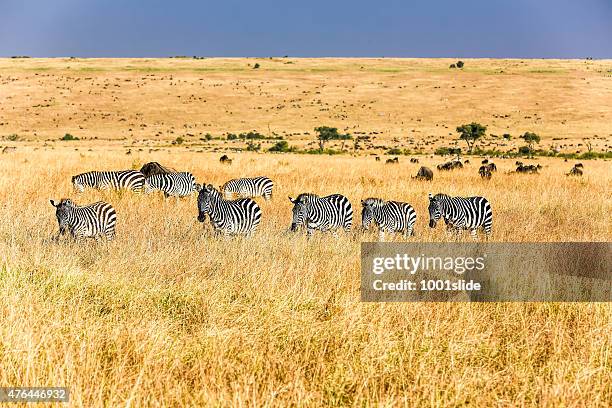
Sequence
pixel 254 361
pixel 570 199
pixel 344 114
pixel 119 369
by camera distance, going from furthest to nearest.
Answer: pixel 344 114
pixel 570 199
pixel 254 361
pixel 119 369

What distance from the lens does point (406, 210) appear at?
41.2ft

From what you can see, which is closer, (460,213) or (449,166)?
(460,213)

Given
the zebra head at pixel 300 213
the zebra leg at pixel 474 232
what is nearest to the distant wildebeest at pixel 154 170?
the zebra head at pixel 300 213

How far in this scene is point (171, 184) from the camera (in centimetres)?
1872

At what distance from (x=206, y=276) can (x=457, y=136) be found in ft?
244

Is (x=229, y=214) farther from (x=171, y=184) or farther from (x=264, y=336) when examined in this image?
(x=171, y=184)

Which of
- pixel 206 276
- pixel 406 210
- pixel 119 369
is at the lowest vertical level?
pixel 119 369

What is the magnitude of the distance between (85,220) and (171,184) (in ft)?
26.0

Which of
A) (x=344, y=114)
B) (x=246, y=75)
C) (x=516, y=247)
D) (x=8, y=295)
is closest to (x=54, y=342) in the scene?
(x=8, y=295)

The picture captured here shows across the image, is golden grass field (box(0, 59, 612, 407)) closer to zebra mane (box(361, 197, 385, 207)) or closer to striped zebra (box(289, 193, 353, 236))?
striped zebra (box(289, 193, 353, 236))

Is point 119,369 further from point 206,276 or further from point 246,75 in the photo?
point 246,75

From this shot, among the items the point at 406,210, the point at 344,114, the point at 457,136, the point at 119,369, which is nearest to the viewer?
the point at 119,369

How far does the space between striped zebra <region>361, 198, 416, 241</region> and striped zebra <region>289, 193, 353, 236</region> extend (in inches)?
21.7

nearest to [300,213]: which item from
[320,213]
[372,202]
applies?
[320,213]
